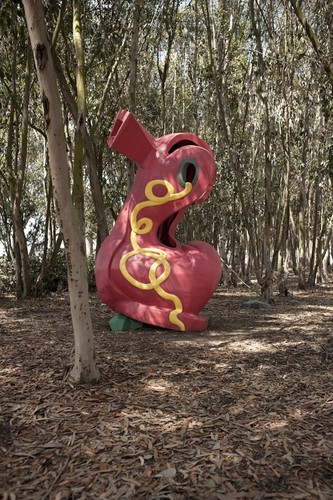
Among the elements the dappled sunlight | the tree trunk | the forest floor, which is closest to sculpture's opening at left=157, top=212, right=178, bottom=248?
the forest floor

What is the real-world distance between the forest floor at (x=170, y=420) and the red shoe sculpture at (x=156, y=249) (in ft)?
2.08

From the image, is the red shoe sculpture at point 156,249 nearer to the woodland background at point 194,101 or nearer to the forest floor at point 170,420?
the forest floor at point 170,420

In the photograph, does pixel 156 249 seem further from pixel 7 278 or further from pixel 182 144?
pixel 7 278

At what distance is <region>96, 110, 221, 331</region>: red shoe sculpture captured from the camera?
6.14m

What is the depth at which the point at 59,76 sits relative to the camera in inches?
275

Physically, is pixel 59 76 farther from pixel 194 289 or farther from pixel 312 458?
pixel 312 458

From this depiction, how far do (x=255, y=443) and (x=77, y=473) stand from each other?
1108mm

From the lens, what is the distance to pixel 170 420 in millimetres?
3209

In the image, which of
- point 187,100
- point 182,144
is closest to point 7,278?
point 182,144

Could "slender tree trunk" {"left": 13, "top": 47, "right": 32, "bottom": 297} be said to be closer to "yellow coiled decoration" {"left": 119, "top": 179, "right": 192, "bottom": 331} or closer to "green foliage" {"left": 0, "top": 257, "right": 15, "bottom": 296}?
"green foliage" {"left": 0, "top": 257, "right": 15, "bottom": 296}

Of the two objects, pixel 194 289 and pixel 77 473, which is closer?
pixel 77 473

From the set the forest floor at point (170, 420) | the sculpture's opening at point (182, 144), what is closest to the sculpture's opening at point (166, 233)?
the sculpture's opening at point (182, 144)

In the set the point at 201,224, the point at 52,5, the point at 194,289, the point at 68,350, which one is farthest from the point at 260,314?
the point at 201,224

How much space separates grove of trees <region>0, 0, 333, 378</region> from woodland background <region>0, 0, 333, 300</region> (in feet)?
0.14
